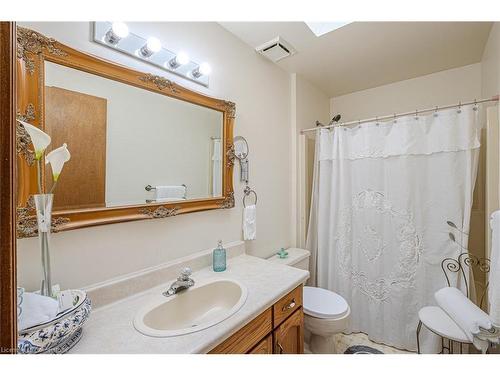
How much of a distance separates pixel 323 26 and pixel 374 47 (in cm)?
53

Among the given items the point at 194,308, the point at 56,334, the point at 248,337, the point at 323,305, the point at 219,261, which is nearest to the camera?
the point at 56,334

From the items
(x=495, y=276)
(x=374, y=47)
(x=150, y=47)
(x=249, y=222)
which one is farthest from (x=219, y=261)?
(x=374, y=47)

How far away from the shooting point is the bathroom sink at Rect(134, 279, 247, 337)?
94cm

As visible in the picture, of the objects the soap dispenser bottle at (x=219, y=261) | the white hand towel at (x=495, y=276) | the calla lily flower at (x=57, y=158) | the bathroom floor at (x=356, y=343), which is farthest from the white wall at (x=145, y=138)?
the bathroom floor at (x=356, y=343)

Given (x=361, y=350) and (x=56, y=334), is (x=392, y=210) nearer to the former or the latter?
(x=361, y=350)

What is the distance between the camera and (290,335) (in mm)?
1243

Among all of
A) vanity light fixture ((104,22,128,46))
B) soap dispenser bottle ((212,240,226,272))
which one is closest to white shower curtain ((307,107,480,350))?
soap dispenser bottle ((212,240,226,272))

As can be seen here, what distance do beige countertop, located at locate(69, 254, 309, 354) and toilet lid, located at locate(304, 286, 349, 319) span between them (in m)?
0.41

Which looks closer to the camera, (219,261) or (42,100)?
(42,100)
